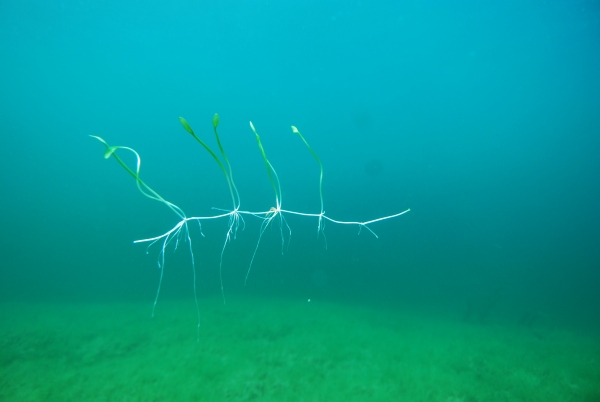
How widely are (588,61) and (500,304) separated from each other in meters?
19.5

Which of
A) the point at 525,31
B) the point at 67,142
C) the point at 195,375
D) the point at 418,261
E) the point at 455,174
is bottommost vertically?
the point at 195,375

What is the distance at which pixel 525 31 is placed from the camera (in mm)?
18922

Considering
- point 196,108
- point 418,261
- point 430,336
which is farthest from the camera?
point 196,108

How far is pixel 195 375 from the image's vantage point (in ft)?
17.0

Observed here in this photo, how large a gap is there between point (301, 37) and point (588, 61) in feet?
71.1

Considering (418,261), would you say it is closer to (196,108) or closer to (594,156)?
(196,108)

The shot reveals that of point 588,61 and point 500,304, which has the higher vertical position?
point 588,61

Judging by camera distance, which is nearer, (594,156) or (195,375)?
(195,375)

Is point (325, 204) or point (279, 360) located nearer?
point (279, 360)

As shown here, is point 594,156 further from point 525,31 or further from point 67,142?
point 67,142

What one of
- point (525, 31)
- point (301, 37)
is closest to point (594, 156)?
point (525, 31)

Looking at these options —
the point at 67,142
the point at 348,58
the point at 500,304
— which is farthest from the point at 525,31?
the point at 67,142

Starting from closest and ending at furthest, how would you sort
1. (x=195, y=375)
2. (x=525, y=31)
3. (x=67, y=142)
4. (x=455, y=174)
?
(x=195, y=375)
(x=525, y=31)
(x=455, y=174)
(x=67, y=142)

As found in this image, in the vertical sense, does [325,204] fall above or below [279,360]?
above
